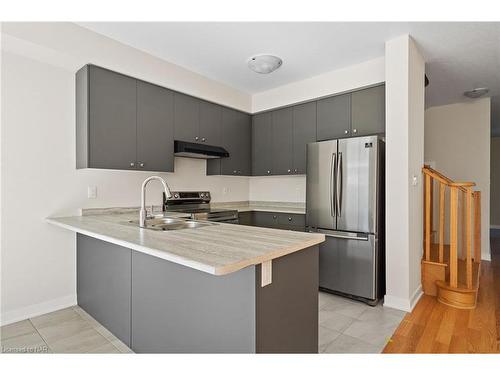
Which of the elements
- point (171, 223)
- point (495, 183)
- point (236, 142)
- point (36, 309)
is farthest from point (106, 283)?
point (495, 183)

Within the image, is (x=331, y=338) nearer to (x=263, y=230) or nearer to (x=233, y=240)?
(x=263, y=230)

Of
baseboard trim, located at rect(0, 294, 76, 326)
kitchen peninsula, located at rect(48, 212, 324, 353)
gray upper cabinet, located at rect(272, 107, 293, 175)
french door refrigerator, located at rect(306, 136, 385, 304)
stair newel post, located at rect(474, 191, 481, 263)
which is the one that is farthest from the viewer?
gray upper cabinet, located at rect(272, 107, 293, 175)

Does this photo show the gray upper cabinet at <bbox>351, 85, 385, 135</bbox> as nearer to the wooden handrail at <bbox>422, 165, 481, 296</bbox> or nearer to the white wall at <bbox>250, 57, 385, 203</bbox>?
the white wall at <bbox>250, 57, 385, 203</bbox>

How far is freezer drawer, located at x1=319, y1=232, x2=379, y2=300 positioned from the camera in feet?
9.05

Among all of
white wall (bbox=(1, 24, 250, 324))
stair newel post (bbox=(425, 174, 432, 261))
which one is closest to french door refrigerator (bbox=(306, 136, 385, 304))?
stair newel post (bbox=(425, 174, 432, 261))

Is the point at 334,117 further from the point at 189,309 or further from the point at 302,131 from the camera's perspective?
the point at 189,309

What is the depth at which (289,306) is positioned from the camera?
4.80ft

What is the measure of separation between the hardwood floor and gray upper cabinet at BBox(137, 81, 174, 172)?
8.63ft

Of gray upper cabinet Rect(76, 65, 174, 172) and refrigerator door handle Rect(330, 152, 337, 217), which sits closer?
gray upper cabinet Rect(76, 65, 174, 172)


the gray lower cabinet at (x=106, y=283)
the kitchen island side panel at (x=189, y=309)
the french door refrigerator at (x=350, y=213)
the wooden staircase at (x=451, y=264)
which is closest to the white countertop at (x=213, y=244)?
the kitchen island side panel at (x=189, y=309)

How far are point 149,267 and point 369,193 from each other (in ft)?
6.75

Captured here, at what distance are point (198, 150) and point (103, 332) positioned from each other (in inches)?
78.8

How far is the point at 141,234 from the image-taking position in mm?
1688

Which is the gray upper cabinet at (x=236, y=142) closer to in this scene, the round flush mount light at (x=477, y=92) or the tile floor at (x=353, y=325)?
the tile floor at (x=353, y=325)
